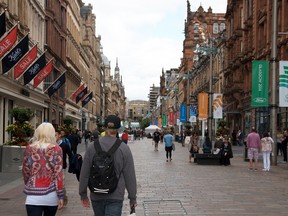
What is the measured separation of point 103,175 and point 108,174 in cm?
5

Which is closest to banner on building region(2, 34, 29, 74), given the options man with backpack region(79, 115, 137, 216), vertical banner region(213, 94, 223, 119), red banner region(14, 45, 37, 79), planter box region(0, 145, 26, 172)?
red banner region(14, 45, 37, 79)

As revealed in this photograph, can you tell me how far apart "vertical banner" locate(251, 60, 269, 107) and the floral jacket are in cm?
2129

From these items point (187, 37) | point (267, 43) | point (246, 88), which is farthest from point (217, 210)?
point (187, 37)

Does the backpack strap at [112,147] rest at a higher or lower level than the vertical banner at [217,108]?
lower

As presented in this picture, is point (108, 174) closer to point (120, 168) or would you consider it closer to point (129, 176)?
point (120, 168)

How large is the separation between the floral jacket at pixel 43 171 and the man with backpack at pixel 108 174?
366mm

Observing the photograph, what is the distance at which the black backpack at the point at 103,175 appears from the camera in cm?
586

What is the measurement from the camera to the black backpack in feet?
19.2

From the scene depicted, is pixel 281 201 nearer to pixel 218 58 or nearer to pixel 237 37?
pixel 237 37

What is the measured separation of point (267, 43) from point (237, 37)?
579 inches

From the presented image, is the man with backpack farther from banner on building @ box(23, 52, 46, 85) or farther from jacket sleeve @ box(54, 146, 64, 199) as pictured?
banner on building @ box(23, 52, 46, 85)

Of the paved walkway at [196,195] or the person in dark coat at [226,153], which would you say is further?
the person in dark coat at [226,153]

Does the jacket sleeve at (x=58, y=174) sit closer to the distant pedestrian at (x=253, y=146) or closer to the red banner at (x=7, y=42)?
the red banner at (x=7, y=42)

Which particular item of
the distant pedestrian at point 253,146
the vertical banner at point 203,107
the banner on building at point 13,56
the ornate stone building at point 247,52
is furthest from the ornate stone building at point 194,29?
the distant pedestrian at point 253,146
